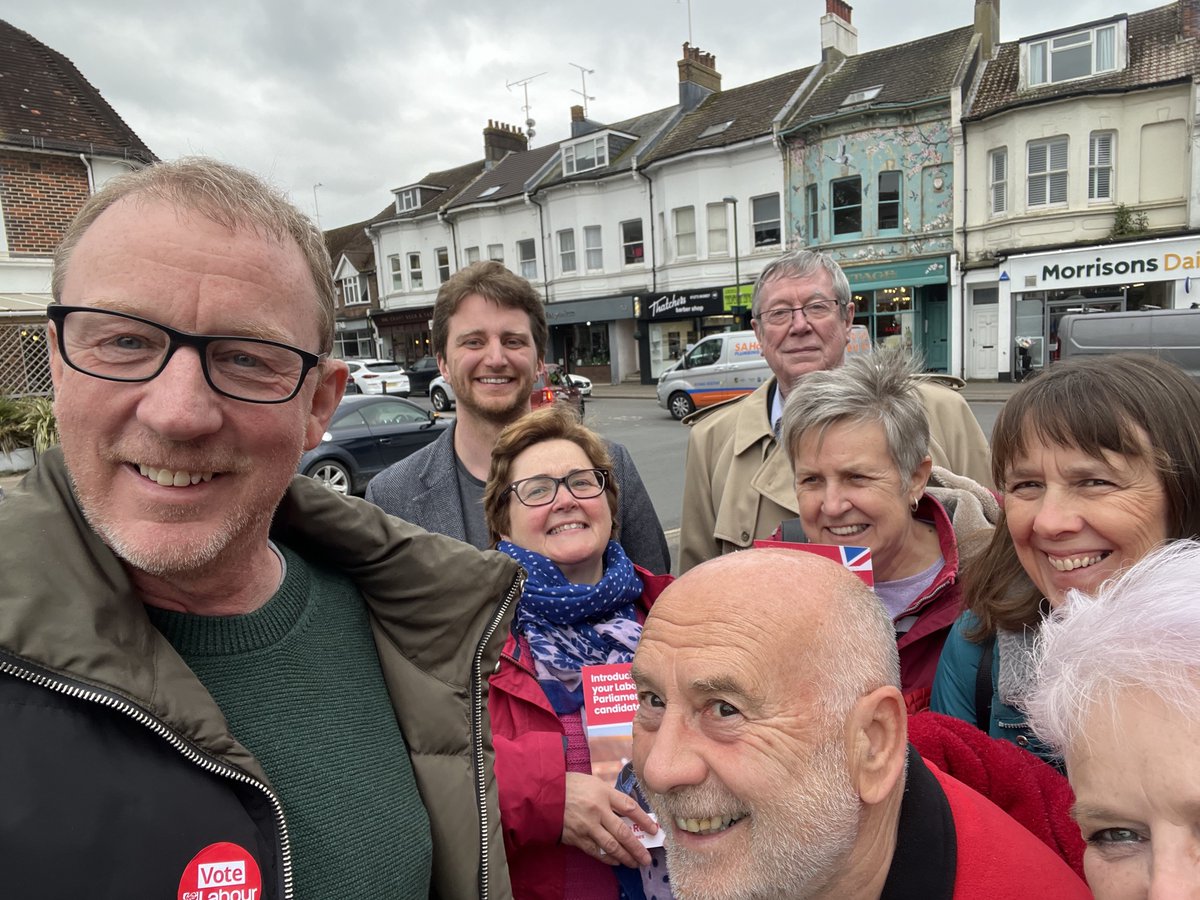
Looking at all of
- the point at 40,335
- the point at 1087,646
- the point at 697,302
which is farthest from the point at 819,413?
the point at 697,302

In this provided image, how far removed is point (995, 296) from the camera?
67.3 ft

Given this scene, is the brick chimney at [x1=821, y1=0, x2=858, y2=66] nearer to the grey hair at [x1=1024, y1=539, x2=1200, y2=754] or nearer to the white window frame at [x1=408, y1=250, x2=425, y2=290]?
the white window frame at [x1=408, y1=250, x2=425, y2=290]

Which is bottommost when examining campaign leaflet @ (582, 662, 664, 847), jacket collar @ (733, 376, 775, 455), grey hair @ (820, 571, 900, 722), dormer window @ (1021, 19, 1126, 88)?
campaign leaflet @ (582, 662, 664, 847)

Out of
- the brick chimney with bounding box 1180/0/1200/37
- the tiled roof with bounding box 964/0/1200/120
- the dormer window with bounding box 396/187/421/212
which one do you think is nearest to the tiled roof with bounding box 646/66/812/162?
the tiled roof with bounding box 964/0/1200/120

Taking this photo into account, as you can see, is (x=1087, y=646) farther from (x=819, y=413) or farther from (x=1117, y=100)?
(x=1117, y=100)

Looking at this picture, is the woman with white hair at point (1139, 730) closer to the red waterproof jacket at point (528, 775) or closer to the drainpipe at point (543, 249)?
the red waterproof jacket at point (528, 775)

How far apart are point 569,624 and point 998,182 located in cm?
2250

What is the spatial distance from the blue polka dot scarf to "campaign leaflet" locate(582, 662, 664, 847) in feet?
0.30

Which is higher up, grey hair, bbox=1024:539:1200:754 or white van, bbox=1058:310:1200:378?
white van, bbox=1058:310:1200:378

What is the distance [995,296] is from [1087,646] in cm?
2244

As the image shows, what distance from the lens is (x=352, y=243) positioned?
4309 cm

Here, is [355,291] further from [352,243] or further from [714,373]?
[714,373]

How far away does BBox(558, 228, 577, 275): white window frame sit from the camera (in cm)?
2869

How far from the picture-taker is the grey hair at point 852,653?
50.8 inches
